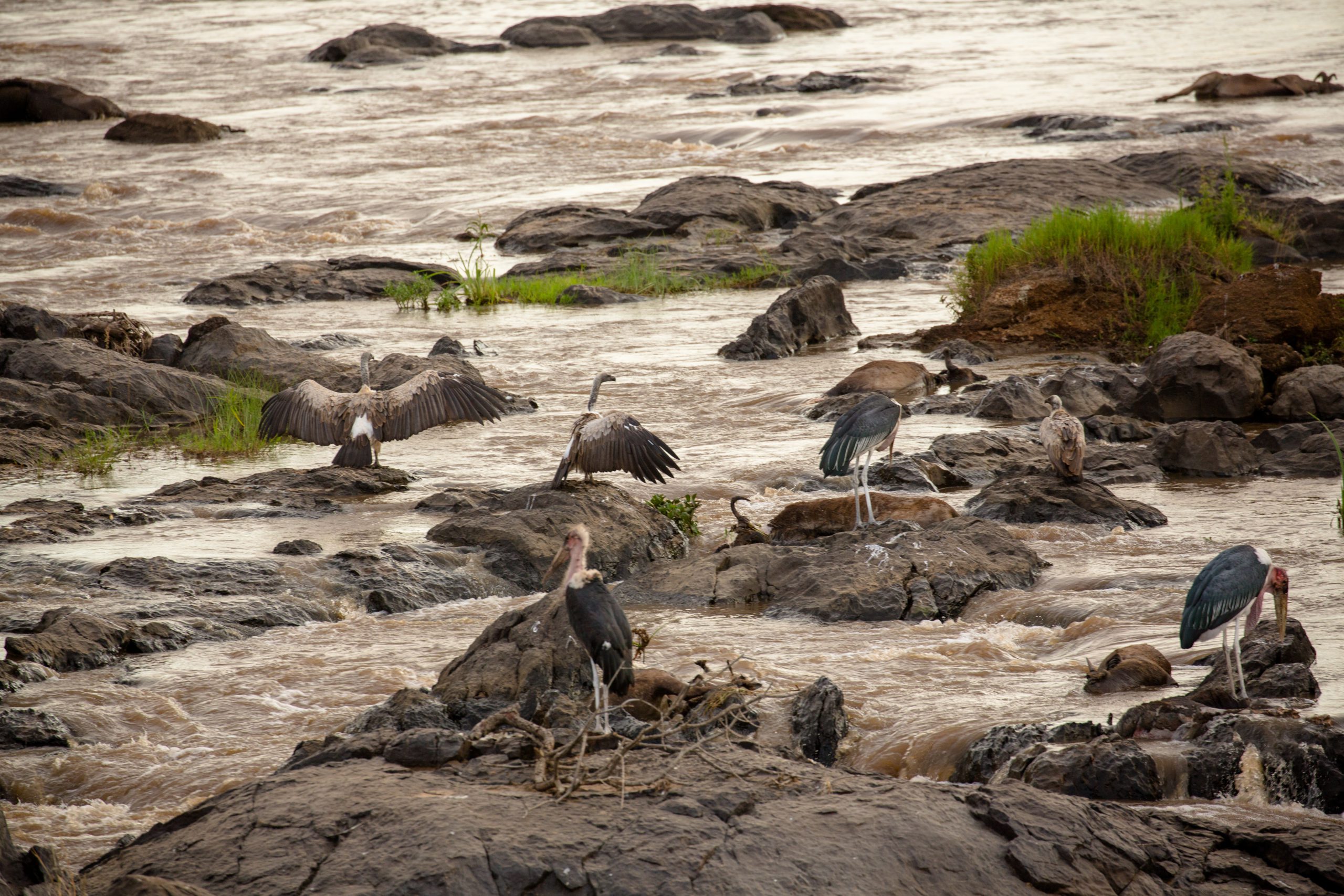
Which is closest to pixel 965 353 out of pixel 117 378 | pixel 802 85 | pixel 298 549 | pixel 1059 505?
pixel 1059 505

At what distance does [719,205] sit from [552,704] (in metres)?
15.7

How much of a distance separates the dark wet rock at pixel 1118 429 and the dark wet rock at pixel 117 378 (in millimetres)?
7223

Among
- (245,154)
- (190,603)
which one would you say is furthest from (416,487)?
(245,154)

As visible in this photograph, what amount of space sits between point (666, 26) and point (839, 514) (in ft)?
129

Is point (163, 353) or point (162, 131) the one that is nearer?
point (163, 353)

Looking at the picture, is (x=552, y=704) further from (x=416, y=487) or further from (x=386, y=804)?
(x=416, y=487)

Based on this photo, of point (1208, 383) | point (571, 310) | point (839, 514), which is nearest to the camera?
point (839, 514)

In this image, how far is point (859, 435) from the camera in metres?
7.52

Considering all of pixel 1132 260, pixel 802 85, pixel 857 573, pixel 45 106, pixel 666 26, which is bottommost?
pixel 857 573

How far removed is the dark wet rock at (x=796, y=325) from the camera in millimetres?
13289

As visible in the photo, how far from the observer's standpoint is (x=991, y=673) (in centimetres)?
615

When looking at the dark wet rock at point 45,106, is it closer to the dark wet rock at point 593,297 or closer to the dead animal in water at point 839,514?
the dark wet rock at point 593,297

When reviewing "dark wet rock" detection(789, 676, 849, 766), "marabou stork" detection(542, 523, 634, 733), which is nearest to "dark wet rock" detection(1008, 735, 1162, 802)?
"dark wet rock" detection(789, 676, 849, 766)

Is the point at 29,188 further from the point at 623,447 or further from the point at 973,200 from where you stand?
the point at 623,447
